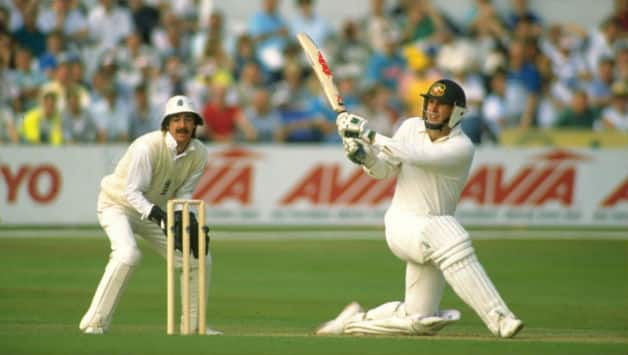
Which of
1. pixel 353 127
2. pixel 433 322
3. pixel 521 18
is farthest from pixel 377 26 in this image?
pixel 433 322

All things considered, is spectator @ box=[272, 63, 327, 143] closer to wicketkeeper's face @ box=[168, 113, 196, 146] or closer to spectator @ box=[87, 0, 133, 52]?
spectator @ box=[87, 0, 133, 52]

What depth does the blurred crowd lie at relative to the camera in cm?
1622

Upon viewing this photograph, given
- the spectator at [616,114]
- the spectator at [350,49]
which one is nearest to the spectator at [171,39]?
the spectator at [350,49]

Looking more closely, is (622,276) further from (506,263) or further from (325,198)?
(325,198)

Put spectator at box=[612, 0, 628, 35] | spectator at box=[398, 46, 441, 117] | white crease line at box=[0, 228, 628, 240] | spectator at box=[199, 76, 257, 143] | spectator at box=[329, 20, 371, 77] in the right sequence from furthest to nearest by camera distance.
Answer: spectator at box=[612, 0, 628, 35] → spectator at box=[329, 20, 371, 77] → spectator at box=[398, 46, 441, 117] → spectator at box=[199, 76, 257, 143] → white crease line at box=[0, 228, 628, 240]

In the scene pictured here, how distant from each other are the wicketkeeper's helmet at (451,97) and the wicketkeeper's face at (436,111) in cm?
2

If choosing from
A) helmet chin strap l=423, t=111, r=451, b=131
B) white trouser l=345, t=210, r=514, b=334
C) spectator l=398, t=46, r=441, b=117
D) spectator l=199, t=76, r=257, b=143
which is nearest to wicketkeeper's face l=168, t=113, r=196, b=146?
white trouser l=345, t=210, r=514, b=334

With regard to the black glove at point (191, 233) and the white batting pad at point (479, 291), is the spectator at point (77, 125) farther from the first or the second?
the white batting pad at point (479, 291)

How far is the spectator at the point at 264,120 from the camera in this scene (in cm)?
1656

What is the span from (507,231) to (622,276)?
376 cm

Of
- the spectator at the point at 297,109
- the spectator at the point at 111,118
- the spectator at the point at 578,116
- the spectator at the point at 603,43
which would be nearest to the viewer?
the spectator at the point at 111,118

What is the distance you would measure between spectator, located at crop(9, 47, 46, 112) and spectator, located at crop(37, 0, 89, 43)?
92 centimetres

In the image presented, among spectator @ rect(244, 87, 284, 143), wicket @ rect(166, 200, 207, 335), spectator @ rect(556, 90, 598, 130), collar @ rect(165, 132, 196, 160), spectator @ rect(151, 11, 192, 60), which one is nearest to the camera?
wicket @ rect(166, 200, 207, 335)

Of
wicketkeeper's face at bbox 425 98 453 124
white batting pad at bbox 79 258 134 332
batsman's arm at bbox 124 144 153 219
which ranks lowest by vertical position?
white batting pad at bbox 79 258 134 332
